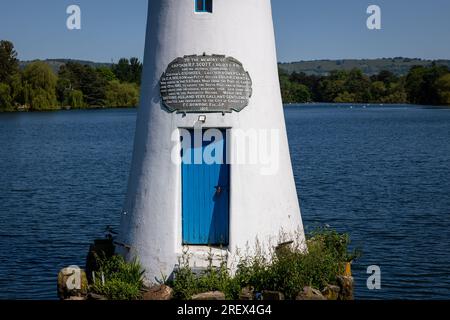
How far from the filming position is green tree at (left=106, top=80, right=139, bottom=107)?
130m

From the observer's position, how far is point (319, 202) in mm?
30172

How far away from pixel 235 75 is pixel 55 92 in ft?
352

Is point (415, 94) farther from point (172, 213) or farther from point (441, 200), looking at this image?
point (172, 213)

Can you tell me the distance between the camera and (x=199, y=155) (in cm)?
1322

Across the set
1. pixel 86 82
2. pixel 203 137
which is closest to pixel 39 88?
pixel 86 82

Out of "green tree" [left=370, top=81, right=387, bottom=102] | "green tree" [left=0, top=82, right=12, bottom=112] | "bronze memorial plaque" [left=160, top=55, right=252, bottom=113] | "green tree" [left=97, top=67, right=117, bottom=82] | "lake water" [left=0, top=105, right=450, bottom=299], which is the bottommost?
"lake water" [left=0, top=105, right=450, bottom=299]

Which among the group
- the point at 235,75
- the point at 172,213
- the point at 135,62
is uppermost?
the point at 135,62

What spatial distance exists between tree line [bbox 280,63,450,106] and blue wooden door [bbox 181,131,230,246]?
422 feet

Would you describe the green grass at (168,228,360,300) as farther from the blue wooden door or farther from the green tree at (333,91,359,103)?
the green tree at (333,91,359,103)

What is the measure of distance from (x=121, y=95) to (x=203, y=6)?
12067 centimetres

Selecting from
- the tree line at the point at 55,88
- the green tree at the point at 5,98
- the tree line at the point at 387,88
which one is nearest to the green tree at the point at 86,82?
the tree line at the point at 55,88

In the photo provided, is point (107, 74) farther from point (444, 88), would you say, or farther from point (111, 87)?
point (444, 88)

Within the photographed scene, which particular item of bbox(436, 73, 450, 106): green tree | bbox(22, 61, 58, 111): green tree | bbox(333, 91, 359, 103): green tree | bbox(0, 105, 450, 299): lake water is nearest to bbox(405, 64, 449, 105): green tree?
bbox(436, 73, 450, 106): green tree
